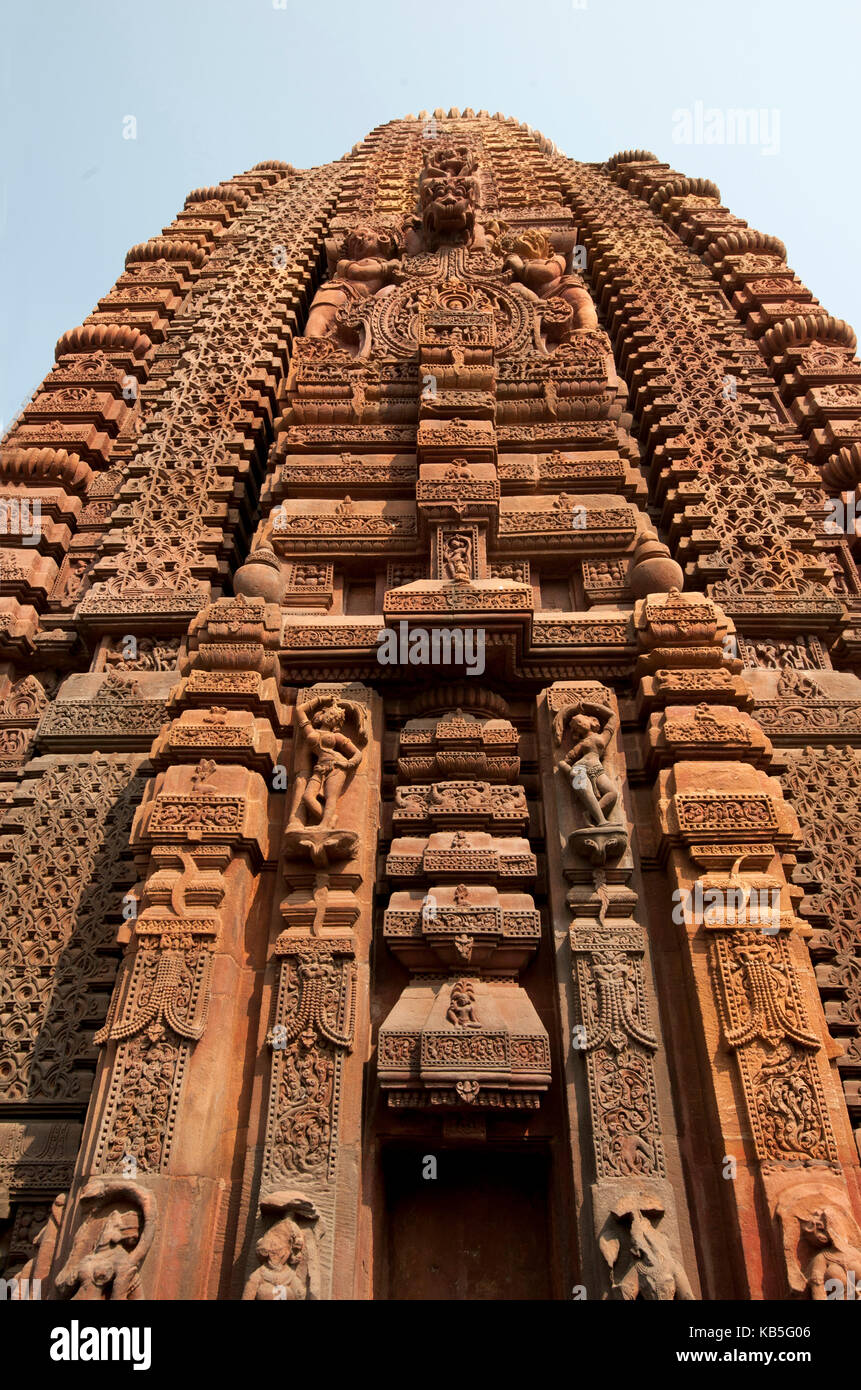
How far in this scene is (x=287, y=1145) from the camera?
510 centimetres

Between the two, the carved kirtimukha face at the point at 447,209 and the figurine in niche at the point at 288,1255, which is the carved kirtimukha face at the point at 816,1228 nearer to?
the figurine in niche at the point at 288,1255

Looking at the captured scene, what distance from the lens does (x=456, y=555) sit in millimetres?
8469

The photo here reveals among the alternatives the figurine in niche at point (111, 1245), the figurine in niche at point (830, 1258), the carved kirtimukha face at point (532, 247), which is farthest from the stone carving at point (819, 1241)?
the carved kirtimukha face at point (532, 247)

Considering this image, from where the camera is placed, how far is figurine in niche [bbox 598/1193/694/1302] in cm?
448

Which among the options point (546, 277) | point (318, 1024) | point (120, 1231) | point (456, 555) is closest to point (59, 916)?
point (318, 1024)

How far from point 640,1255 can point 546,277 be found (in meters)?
12.0

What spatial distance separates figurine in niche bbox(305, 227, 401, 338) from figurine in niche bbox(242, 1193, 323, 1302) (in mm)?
10116

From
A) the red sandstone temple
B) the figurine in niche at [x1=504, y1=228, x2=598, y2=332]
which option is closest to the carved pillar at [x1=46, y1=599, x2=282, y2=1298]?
the red sandstone temple

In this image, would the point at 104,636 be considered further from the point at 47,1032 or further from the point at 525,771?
the point at 525,771

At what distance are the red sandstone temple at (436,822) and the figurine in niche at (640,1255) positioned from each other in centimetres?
2

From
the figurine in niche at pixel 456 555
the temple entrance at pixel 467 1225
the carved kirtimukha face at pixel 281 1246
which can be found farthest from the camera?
the figurine in niche at pixel 456 555

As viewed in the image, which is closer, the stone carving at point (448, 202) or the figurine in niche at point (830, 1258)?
the figurine in niche at point (830, 1258)

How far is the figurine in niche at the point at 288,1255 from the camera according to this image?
14.8ft

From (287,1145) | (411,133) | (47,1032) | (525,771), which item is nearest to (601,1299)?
(287,1145)
